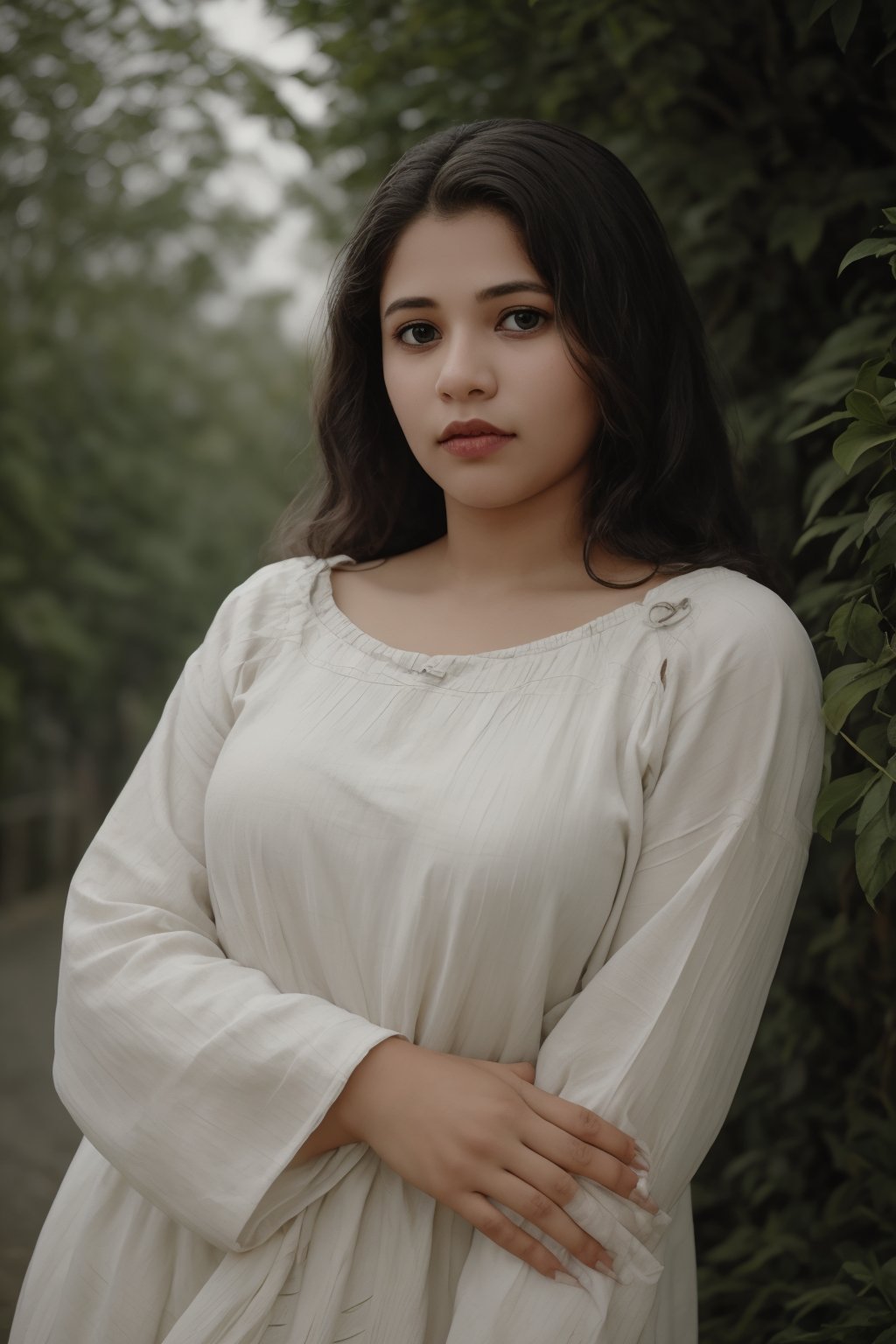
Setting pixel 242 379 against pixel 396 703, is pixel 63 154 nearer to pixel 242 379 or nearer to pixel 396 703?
pixel 242 379

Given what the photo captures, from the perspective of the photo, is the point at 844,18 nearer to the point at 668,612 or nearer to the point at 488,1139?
the point at 668,612

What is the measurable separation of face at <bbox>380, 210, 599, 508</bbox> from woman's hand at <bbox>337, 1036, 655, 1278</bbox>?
69 centimetres

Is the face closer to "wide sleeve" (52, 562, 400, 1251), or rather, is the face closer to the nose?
the nose

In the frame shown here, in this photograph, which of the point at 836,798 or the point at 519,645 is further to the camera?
the point at 519,645

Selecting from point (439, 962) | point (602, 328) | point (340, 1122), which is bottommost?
point (340, 1122)

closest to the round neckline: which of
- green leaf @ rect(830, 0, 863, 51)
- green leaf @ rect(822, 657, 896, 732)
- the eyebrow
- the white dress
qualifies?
the white dress

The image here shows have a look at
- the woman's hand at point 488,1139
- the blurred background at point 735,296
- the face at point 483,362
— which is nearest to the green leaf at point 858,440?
the blurred background at point 735,296

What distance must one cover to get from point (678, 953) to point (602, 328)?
732 mm

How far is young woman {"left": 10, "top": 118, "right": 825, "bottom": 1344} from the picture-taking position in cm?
147

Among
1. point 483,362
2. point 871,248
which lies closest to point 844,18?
point 871,248

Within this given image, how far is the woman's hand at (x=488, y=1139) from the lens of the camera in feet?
4.68

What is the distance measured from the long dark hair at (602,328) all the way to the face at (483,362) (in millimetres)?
23

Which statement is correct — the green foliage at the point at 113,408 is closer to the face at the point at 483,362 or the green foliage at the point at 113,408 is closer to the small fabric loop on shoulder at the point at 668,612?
the face at the point at 483,362

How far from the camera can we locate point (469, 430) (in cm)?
166
